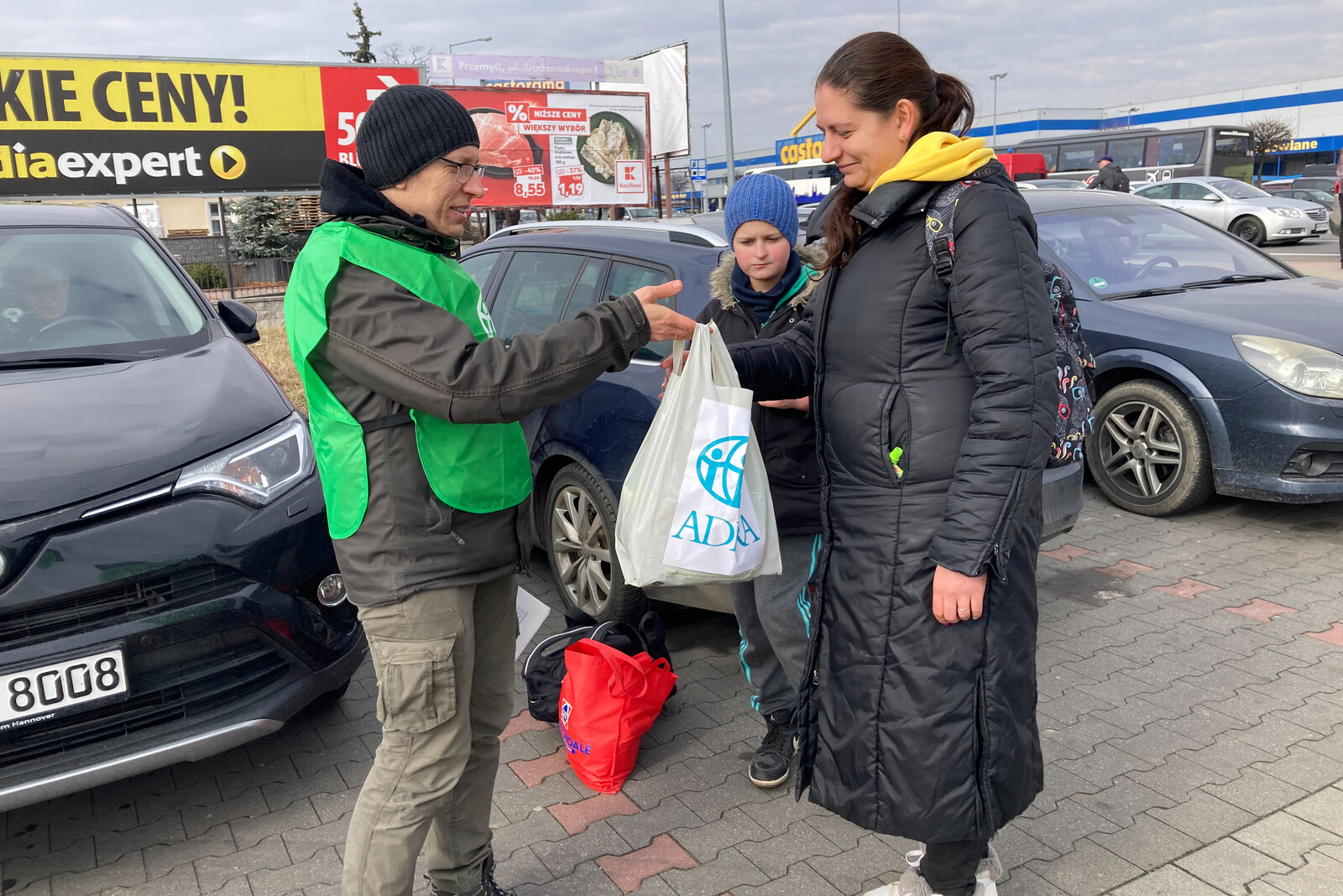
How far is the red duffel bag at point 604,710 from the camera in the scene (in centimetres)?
298

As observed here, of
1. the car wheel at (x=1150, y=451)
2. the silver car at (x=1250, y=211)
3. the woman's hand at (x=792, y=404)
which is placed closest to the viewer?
the woman's hand at (x=792, y=404)

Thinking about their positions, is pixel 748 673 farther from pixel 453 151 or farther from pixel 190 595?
pixel 453 151

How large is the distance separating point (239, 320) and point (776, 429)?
2419 millimetres

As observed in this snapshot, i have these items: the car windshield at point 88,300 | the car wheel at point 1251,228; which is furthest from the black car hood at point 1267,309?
the car wheel at point 1251,228

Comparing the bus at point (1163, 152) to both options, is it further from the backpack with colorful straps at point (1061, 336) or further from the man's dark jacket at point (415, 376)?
Result: the man's dark jacket at point (415, 376)

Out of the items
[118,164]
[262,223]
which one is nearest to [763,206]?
[118,164]

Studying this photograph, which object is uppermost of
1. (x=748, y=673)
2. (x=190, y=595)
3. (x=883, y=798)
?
(x=190, y=595)

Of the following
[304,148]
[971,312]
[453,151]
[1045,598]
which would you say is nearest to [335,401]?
[453,151]

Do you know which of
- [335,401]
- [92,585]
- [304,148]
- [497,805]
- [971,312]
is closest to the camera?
[971,312]

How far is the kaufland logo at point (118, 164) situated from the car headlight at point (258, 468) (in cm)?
1325

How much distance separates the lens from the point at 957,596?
74.5 inches

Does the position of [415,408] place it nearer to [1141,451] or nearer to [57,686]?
[57,686]

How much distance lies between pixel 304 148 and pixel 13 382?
13253 millimetres

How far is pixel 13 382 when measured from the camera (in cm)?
305
